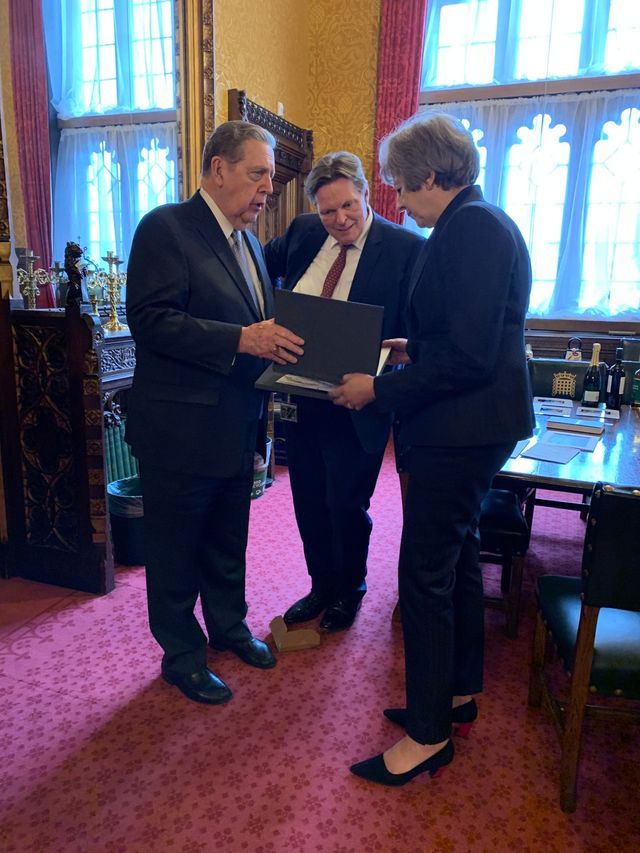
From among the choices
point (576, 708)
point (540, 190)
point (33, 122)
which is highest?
point (540, 190)

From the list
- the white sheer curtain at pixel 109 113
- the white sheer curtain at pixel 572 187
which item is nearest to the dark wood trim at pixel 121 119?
the white sheer curtain at pixel 109 113

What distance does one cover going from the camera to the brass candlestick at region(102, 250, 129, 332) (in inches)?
116

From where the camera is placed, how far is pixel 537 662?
6.29ft

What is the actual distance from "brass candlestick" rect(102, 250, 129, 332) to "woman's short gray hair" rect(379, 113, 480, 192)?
182cm

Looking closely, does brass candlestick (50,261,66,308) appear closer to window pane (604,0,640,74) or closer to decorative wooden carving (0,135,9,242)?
decorative wooden carving (0,135,9,242)

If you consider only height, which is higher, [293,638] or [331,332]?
[331,332]

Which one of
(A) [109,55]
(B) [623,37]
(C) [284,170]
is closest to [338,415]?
(A) [109,55]

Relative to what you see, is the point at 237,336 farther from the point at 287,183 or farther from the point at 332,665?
the point at 287,183

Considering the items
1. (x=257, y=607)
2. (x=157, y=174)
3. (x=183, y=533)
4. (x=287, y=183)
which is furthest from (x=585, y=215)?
(x=183, y=533)

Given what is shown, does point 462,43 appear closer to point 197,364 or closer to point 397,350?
point 397,350

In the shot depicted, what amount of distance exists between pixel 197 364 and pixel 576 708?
131cm

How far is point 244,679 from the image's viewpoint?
6.80 feet

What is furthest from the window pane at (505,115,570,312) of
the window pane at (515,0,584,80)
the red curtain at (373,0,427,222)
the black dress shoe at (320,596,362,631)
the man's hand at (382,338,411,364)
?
the black dress shoe at (320,596,362,631)

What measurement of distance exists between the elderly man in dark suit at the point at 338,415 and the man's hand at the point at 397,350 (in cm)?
12
